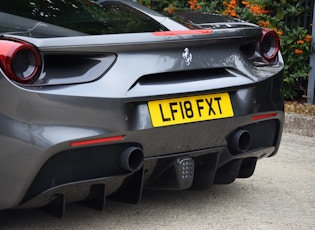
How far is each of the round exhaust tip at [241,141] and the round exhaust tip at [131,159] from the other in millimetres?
584

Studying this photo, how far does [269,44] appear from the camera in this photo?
14.2ft

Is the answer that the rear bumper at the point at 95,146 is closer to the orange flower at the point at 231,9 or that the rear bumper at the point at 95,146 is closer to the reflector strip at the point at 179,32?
the reflector strip at the point at 179,32

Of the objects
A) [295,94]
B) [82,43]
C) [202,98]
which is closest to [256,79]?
[202,98]

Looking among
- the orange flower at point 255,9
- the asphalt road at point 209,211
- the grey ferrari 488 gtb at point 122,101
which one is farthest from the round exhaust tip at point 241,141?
the orange flower at point 255,9

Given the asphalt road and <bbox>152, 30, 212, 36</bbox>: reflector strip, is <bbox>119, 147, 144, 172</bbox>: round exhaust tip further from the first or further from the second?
<bbox>152, 30, 212, 36</bbox>: reflector strip

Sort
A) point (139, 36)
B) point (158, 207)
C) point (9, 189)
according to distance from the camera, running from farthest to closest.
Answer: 1. point (158, 207)
2. point (139, 36)
3. point (9, 189)

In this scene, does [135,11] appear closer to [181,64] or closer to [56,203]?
[181,64]

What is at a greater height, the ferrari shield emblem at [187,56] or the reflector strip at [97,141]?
the ferrari shield emblem at [187,56]

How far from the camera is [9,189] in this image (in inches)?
135

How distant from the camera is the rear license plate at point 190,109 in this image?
366cm

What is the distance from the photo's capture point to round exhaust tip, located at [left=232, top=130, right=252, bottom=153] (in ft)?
13.2

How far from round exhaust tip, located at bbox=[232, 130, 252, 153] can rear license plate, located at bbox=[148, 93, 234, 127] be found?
13 cm

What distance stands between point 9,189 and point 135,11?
1.36 meters

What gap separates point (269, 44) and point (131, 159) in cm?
114
